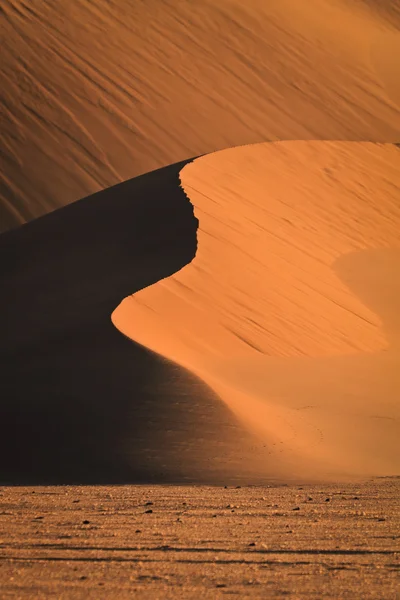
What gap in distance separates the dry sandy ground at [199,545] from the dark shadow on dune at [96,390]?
207 cm

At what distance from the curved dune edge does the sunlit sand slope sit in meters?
4.92

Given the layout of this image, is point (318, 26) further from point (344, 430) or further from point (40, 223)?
point (344, 430)

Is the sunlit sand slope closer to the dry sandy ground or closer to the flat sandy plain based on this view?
the flat sandy plain

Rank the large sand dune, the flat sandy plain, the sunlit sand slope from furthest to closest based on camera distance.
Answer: the sunlit sand slope
the large sand dune
the flat sandy plain

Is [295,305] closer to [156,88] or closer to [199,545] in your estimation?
[199,545]

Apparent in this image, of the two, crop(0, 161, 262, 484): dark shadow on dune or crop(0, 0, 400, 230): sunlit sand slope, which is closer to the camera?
crop(0, 161, 262, 484): dark shadow on dune

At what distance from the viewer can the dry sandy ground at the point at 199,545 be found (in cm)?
546

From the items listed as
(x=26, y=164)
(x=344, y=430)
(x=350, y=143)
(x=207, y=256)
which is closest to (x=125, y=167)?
(x=26, y=164)

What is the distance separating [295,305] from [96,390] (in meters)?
6.92

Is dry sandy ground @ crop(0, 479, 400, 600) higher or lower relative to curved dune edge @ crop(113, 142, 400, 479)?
higher

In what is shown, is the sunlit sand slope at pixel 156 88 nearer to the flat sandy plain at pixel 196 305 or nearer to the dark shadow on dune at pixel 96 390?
the flat sandy plain at pixel 196 305

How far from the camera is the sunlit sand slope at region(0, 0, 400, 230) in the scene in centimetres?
3033

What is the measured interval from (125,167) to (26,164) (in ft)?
8.25

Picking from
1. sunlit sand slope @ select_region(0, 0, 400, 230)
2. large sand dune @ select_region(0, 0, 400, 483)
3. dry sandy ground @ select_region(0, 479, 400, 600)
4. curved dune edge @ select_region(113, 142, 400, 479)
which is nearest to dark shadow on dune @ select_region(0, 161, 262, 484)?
large sand dune @ select_region(0, 0, 400, 483)
